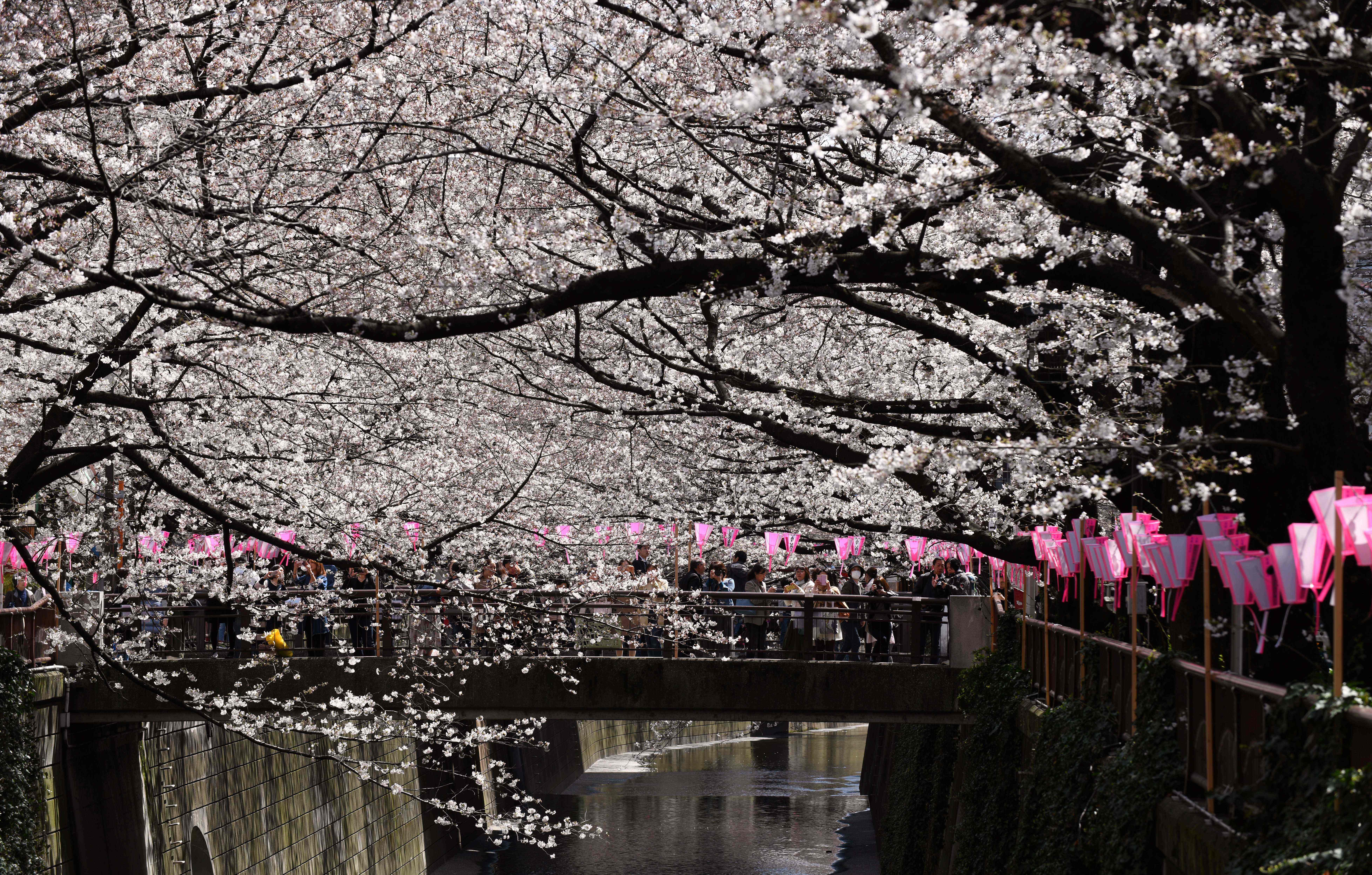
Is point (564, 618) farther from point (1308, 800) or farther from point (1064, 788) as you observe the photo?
point (1308, 800)

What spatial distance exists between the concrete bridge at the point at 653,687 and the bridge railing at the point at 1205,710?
6009 mm

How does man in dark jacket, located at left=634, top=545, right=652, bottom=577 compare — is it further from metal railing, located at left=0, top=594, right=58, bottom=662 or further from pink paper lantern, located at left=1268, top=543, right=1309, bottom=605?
pink paper lantern, located at left=1268, top=543, right=1309, bottom=605

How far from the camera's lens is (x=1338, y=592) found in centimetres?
608

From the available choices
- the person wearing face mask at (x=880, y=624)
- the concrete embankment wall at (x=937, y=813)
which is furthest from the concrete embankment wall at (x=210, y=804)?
the concrete embankment wall at (x=937, y=813)

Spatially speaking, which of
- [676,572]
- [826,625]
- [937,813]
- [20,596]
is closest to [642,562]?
[676,572]

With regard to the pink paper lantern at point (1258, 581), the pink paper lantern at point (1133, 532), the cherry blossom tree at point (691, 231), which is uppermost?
A: the cherry blossom tree at point (691, 231)

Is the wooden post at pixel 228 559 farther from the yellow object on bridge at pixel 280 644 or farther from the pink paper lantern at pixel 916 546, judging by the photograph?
the pink paper lantern at pixel 916 546

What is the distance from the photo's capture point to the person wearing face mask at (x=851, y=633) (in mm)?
18734

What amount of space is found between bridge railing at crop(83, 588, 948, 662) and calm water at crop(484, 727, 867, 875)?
893 centimetres

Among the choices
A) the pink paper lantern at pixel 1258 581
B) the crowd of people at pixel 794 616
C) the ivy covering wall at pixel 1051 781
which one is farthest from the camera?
the crowd of people at pixel 794 616

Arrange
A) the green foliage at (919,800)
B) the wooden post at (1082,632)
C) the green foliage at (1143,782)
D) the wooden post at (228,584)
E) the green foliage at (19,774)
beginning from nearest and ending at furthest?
the green foliage at (1143,782) → the wooden post at (228,584) → the wooden post at (1082,632) → the green foliage at (19,774) → the green foliage at (919,800)

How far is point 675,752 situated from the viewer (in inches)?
1891

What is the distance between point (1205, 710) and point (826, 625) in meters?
12.9

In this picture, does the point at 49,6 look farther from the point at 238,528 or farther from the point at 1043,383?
the point at 1043,383
